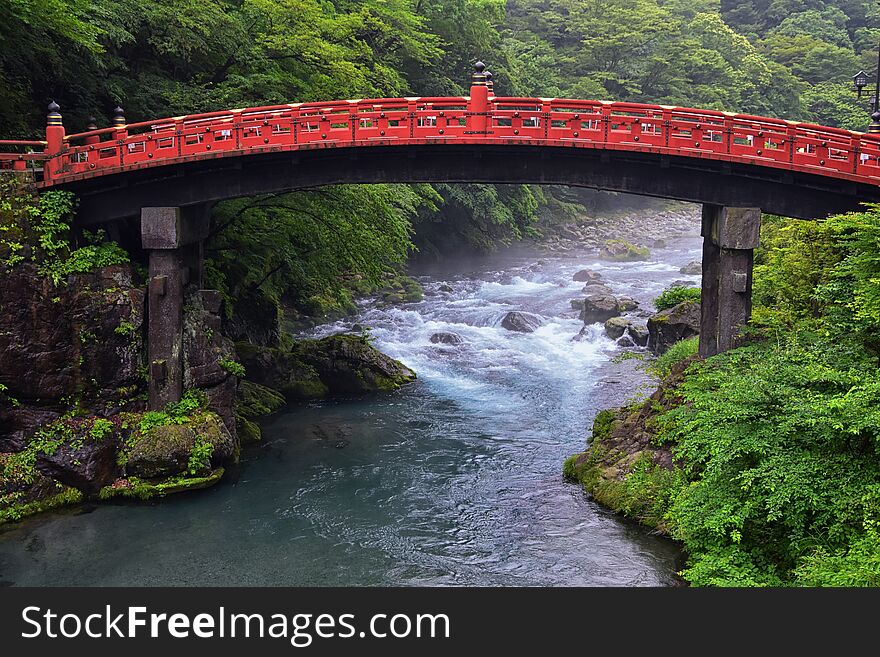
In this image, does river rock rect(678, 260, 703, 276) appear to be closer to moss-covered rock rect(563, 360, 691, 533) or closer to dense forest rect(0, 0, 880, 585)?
dense forest rect(0, 0, 880, 585)

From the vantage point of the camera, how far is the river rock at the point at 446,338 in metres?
39.0

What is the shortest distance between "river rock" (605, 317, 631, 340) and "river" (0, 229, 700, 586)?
3570mm

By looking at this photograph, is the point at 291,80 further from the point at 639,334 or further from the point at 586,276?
the point at 586,276

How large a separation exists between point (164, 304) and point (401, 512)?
8.71 metres

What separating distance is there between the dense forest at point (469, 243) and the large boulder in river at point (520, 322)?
22.5 feet

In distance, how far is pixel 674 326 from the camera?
3394cm

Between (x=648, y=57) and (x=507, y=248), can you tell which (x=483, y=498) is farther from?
(x=648, y=57)

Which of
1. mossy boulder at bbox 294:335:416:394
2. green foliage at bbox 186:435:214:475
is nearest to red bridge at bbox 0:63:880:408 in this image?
green foliage at bbox 186:435:214:475

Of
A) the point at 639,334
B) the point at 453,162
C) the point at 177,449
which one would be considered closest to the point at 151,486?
the point at 177,449

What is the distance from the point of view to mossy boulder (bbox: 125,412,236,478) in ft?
75.4

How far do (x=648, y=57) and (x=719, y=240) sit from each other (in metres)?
55.3

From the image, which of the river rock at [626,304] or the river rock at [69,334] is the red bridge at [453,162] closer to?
the river rock at [69,334]

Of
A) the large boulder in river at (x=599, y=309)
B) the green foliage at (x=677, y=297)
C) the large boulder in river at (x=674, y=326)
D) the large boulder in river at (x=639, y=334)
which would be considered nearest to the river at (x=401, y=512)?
the large boulder in river at (x=674, y=326)
